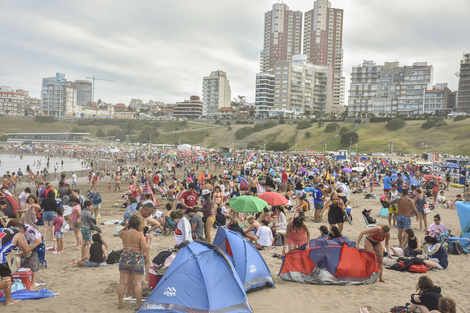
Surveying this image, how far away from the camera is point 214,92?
136750 millimetres

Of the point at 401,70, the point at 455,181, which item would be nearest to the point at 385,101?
the point at 401,70

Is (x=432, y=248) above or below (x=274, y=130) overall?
below

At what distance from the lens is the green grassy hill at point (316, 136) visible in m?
61.2

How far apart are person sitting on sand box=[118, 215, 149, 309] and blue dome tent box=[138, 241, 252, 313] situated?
43 centimetres

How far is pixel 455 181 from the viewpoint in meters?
27.8

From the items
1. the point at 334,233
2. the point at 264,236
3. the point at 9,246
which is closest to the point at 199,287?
the point at 334,233

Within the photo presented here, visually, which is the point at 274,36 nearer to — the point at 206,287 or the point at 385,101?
the point at 385,101

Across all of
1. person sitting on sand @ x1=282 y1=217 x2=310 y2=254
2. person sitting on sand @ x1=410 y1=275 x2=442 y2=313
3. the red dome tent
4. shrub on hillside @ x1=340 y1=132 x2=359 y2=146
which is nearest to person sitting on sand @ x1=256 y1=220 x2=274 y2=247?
person sitting on sand @ x1=282 y1=217 x2=310 y2=254

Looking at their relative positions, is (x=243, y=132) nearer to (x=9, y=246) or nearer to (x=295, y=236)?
(x=295, y=236)

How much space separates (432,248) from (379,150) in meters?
57.4

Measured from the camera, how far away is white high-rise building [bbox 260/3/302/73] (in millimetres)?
142750

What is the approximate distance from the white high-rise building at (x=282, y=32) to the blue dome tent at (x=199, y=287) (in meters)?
147

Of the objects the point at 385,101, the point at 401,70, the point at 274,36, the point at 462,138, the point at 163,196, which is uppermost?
the point at 274,36

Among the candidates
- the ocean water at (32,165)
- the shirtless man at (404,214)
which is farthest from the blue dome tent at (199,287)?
the ocean water at (32,165)
